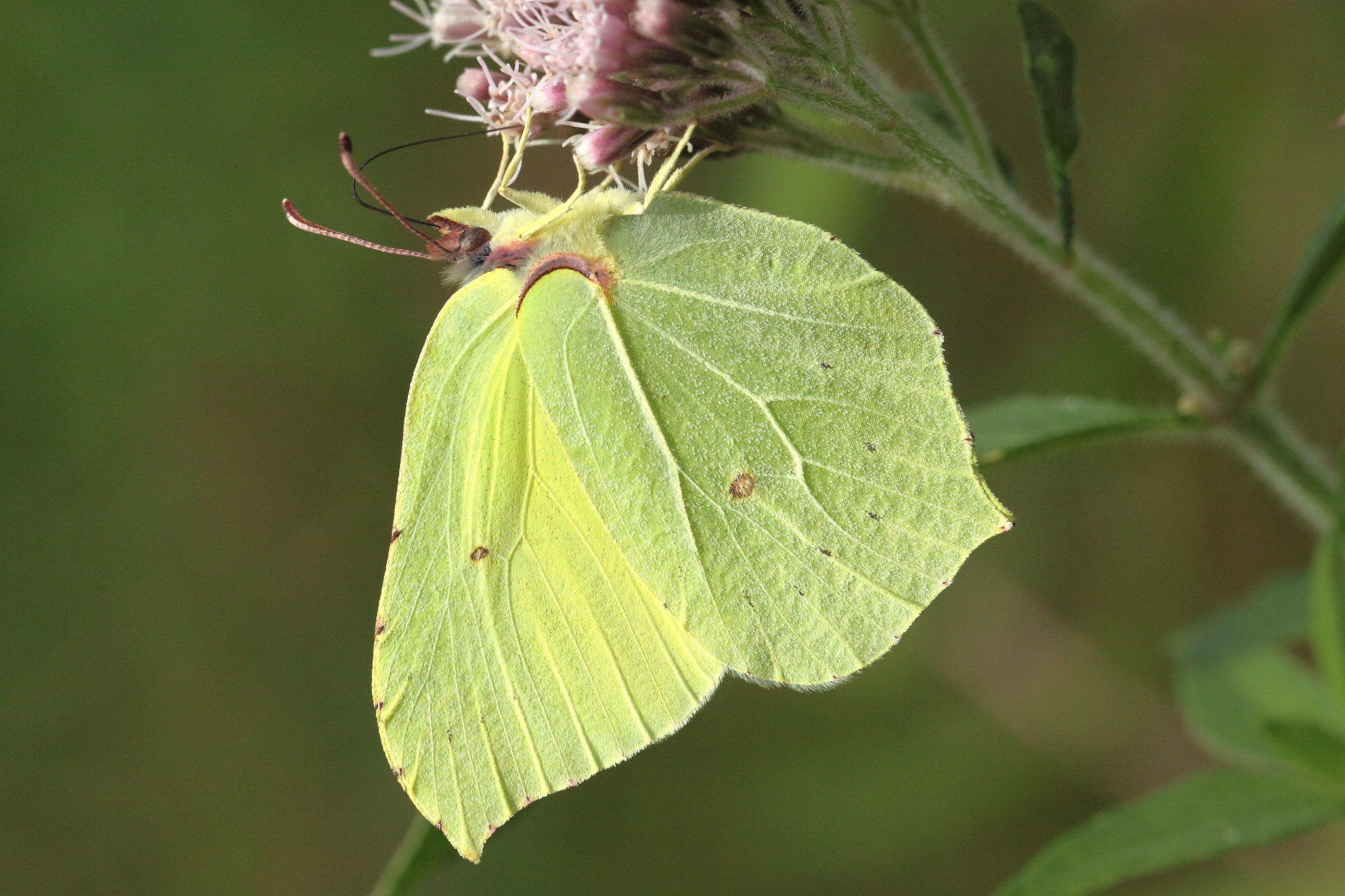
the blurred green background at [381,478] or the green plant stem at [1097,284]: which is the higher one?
the green plant stem at [1097,284]

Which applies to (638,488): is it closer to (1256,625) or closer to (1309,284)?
(1309,284)

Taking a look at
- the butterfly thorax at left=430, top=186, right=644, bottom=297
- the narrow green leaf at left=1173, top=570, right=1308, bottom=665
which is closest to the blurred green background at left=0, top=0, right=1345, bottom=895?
the narrow green leaf at left=1173, top=570, right=1308, bottom=665

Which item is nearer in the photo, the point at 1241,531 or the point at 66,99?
the point at 1241,531

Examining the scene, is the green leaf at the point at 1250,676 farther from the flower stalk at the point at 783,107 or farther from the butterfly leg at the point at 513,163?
the butterfly leg at the point at 513,163

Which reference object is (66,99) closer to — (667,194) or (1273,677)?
(667,194)

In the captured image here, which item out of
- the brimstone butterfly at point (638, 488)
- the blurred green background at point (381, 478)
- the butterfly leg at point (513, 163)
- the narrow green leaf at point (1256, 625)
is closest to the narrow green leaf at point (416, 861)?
the brimstone butterfly at point (638, 488)

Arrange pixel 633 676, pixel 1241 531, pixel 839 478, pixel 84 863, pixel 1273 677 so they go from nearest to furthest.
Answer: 1. pixel 839 478
2. pixel 633 676
3. pixel 1273 677
4. pixel 1241 531
5. pixel 84 863

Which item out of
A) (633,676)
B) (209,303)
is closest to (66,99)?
(209,303)

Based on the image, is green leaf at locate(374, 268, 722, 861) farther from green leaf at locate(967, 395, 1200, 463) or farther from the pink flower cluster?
green leaf at locate(967, 395, 1200, 463)
